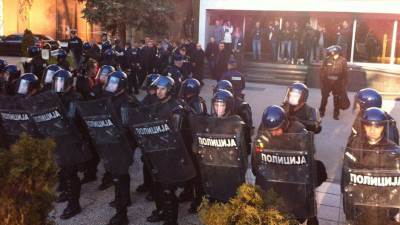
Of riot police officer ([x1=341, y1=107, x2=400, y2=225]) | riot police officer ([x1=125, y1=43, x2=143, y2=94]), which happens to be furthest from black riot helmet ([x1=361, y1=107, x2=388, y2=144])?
riot police officer ([x1=125, y1=43, x2=143, y2=94])

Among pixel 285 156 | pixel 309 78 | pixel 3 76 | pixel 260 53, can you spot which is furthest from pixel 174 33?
pixel 285 156

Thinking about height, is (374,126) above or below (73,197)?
above

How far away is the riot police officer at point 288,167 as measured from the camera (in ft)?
13.8

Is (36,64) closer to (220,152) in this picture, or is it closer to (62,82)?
(62,82)

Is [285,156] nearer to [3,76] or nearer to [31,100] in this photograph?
[31,100]

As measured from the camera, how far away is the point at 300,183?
4277 millimetres

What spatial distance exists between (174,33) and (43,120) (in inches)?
845

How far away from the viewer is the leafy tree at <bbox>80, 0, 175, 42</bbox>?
1902 cm

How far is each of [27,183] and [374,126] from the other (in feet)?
9.76

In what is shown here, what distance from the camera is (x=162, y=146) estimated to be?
4.91 m

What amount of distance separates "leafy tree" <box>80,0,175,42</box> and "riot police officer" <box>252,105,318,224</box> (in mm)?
15550

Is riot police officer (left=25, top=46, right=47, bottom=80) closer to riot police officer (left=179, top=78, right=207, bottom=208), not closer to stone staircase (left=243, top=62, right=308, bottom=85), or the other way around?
riot police officer (left=179, top=78, right=207, bottom=208)

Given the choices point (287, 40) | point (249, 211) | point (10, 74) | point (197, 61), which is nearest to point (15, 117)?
point (10, 74)

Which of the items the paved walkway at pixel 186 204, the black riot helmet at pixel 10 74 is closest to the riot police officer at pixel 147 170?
the paved walkway at pixel 186 204
